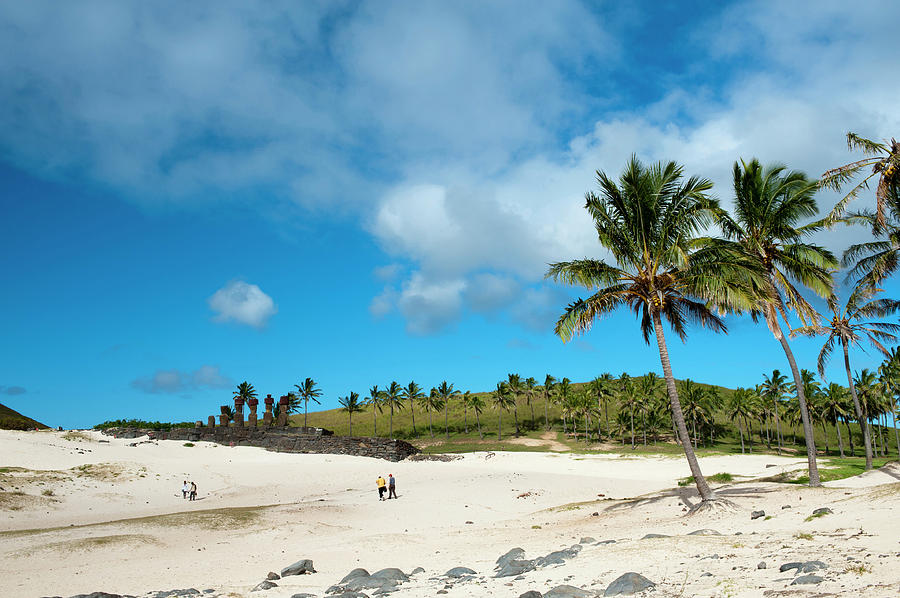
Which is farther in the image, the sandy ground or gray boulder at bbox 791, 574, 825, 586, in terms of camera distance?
the sandy ground

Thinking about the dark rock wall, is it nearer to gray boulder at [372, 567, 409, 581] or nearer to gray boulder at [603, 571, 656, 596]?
gray boulder at [372, 567, 409, 581]

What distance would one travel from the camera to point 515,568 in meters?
11.6

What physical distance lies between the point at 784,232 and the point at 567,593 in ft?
65.1

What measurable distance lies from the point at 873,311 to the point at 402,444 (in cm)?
3766

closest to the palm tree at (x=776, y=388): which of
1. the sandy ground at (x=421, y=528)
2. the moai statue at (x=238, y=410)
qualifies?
the sandy ground at (x=421, y=528)

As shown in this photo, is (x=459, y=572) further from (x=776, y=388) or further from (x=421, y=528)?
(x=776, y=388)

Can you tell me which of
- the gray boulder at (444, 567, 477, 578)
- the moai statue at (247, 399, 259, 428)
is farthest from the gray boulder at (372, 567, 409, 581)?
the moai statue at (247, 399, 259, 428)

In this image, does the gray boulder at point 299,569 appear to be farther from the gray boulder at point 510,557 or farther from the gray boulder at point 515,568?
the gray boulder at point 515,568

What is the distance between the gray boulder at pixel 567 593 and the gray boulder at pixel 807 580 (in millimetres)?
2657

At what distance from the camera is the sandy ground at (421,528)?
32.4ft

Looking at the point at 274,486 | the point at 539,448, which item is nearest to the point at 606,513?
the point at 274,486

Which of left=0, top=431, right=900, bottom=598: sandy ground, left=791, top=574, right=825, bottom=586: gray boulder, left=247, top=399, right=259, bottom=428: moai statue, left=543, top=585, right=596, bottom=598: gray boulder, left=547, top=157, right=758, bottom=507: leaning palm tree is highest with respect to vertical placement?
left=547, top=157, right=758, bottom=507: leaning palm tree

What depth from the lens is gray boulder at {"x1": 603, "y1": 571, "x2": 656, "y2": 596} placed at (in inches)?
328

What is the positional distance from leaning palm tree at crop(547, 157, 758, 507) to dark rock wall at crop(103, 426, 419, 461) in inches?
1371
